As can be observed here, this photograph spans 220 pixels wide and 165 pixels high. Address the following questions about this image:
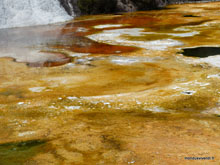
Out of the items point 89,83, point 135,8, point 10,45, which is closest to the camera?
point 89,83

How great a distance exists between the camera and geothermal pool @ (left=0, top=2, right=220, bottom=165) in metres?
3.33

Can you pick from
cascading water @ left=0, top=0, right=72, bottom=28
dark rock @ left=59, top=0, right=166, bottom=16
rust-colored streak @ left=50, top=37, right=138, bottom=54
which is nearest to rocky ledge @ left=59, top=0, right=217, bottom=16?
dark rock @ left=59, top=0, right=166, bottom=16

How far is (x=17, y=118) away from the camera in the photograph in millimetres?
4367

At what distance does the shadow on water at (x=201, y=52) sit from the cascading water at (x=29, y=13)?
8739mm

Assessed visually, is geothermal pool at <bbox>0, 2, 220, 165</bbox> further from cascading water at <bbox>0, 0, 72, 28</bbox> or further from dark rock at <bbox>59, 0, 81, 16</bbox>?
dark rock at <bbox>59, 0, 81, 16</bbox>

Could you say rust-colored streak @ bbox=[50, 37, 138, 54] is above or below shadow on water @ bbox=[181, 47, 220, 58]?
above

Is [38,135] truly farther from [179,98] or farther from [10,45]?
[10,45]

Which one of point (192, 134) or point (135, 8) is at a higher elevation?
point (135, 8)

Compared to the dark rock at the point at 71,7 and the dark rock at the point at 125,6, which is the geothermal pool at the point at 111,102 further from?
the dark rock at the point at 125,6

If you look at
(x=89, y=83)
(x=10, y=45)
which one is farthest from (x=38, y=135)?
(x=10, y=45)

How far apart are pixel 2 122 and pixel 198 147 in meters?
2.45

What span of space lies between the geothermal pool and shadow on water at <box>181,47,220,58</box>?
23 mm

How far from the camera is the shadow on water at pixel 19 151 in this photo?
124 inches

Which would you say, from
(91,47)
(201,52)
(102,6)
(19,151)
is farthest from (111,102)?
(102,6)
